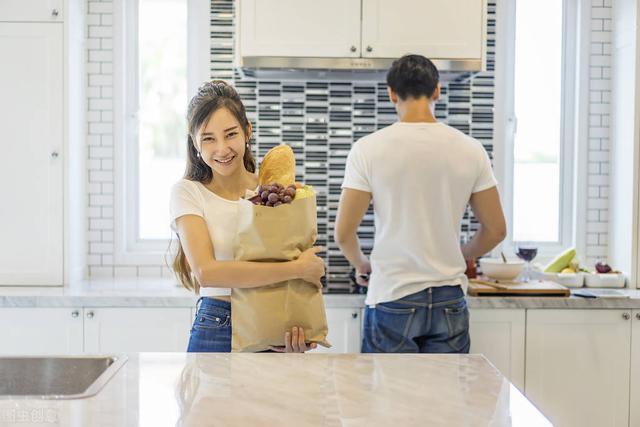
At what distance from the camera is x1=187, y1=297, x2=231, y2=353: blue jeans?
2.18 metres

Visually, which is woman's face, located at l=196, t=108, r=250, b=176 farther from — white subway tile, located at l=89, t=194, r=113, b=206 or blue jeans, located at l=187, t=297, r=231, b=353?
white subway tile, located at l=89, t=194, r=113, b=206

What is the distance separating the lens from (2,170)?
357cm

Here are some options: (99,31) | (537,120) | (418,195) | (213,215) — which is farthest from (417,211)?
(99,31)

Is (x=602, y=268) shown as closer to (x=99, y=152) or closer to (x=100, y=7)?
(x=99, y=152)

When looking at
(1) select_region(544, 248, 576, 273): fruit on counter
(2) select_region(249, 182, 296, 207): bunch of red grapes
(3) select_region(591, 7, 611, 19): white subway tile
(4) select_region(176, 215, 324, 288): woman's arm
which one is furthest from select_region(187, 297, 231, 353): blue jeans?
(3) select_region(591, 7, 611, 19): white subway tile

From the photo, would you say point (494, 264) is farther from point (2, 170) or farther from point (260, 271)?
point (2, 170)

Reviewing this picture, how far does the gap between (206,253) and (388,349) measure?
1025 mm

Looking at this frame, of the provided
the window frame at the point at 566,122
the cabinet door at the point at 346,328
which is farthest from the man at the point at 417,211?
the window frame at the point at 566,122

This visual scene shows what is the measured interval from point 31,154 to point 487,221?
211 centimetres

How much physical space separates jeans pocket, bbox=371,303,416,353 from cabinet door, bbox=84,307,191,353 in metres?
0.90

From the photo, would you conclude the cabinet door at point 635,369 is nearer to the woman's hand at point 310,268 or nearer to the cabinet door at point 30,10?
the woman's hand at point 310,268

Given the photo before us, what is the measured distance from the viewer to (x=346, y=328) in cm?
335

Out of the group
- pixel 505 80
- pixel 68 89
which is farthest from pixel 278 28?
pixel 505 80

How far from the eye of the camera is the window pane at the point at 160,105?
4.03m
